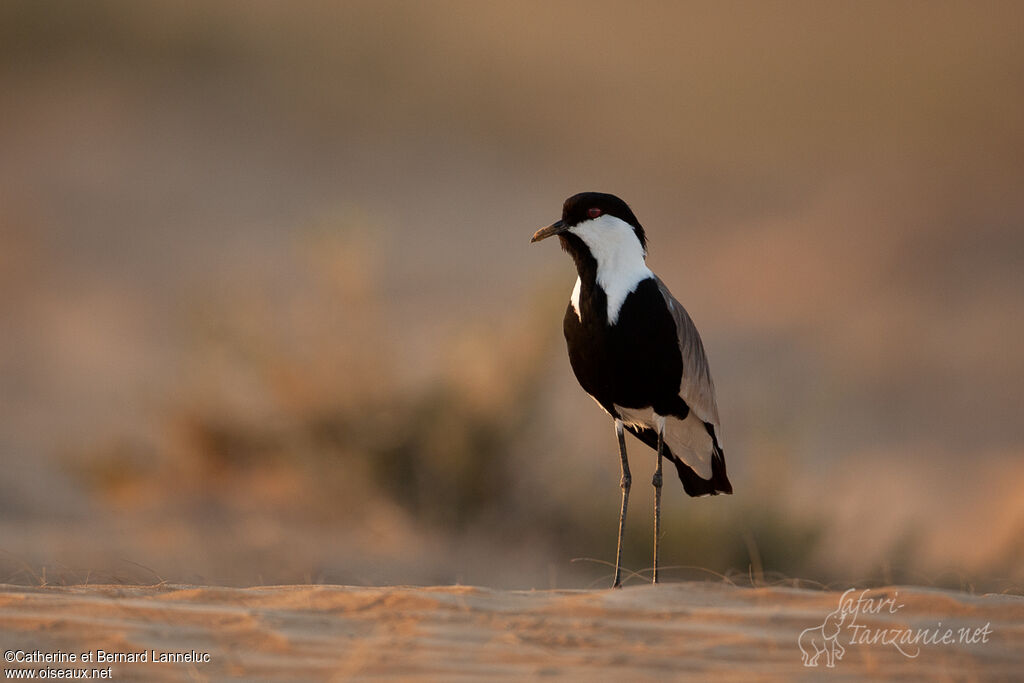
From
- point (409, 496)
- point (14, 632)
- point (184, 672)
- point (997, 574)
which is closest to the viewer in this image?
point (184, 672)

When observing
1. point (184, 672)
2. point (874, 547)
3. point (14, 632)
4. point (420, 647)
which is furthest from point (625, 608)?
point (874, 547)

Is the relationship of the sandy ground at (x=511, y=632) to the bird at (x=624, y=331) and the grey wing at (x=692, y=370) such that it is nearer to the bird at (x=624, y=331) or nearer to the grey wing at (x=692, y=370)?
the bird at (x=624, y=331)

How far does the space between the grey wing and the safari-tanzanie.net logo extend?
171cm

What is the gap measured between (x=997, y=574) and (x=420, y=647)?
7.04 metres

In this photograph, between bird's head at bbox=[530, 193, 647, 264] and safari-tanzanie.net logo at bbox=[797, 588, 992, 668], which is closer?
safari-tanzanie.net logo at bbox=[797, 588, 992, 668]

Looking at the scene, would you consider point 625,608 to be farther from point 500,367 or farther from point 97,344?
point 97,344

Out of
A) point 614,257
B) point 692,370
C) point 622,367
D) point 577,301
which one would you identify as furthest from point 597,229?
point 692,370

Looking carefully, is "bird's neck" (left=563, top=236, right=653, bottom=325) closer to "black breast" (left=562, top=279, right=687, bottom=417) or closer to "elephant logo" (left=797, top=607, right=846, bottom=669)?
"black breast" (left=562, top=279, right=687, bottom=417)

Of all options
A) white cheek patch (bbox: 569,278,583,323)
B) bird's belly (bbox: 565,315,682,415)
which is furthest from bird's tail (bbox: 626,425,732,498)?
white cheek patch (bbox: 569,278,583,323)

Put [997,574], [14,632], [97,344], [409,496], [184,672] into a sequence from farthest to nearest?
[97,344] < [409,496] < [997,574] < [14,632] < [184,672]

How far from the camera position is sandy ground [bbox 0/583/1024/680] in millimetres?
3279

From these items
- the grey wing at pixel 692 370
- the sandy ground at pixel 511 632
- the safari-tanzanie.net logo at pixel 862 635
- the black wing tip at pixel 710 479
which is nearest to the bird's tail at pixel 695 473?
the black wing tip at pixel 710 479

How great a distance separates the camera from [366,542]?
927cm

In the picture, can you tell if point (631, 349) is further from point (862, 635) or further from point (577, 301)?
point (862, 635)
